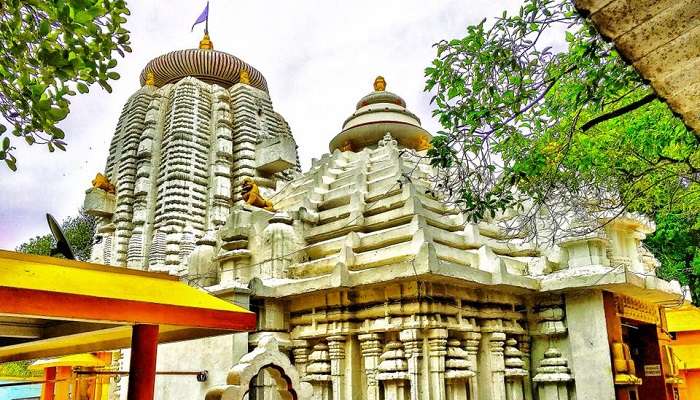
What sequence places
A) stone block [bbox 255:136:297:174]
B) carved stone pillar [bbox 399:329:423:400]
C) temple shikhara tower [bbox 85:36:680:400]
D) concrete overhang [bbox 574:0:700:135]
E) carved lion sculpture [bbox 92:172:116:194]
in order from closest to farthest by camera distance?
concrete overhang [bbox 574:0:700:135] < carved stone pillar [bbox 399:329:423:400] < temple shikhara tower [bbox 85:36:680:400] < stone block [bbox 255:136:297:174] < carved lion sculpture [bbox 92:172:116:194]

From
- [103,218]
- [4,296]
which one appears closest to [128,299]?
[4,296]

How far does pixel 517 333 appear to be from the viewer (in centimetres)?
892

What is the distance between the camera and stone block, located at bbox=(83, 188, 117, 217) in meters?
20.3

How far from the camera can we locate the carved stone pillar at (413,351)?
7.56m

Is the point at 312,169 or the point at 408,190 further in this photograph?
the point at 312,169

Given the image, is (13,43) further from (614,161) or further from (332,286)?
(614,161)

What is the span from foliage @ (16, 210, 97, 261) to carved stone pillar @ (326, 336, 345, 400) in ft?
79.5

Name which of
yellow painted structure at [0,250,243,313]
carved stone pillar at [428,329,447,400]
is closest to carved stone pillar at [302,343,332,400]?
carved stone pillar at [428,329,447,400]

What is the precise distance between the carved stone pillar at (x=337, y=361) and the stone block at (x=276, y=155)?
9.67m

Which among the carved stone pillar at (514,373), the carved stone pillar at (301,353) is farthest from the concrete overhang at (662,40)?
the carved stone pillar at (301,353)

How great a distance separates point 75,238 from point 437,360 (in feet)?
91.7

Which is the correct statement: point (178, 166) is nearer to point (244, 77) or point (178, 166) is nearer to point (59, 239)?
point (244, 77)

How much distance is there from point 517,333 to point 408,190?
2.89 metres

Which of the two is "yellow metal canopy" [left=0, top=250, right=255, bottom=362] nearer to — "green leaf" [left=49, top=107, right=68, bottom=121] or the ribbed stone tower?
"green leaf" [left=49, top=107, right=68, bottom=121]
